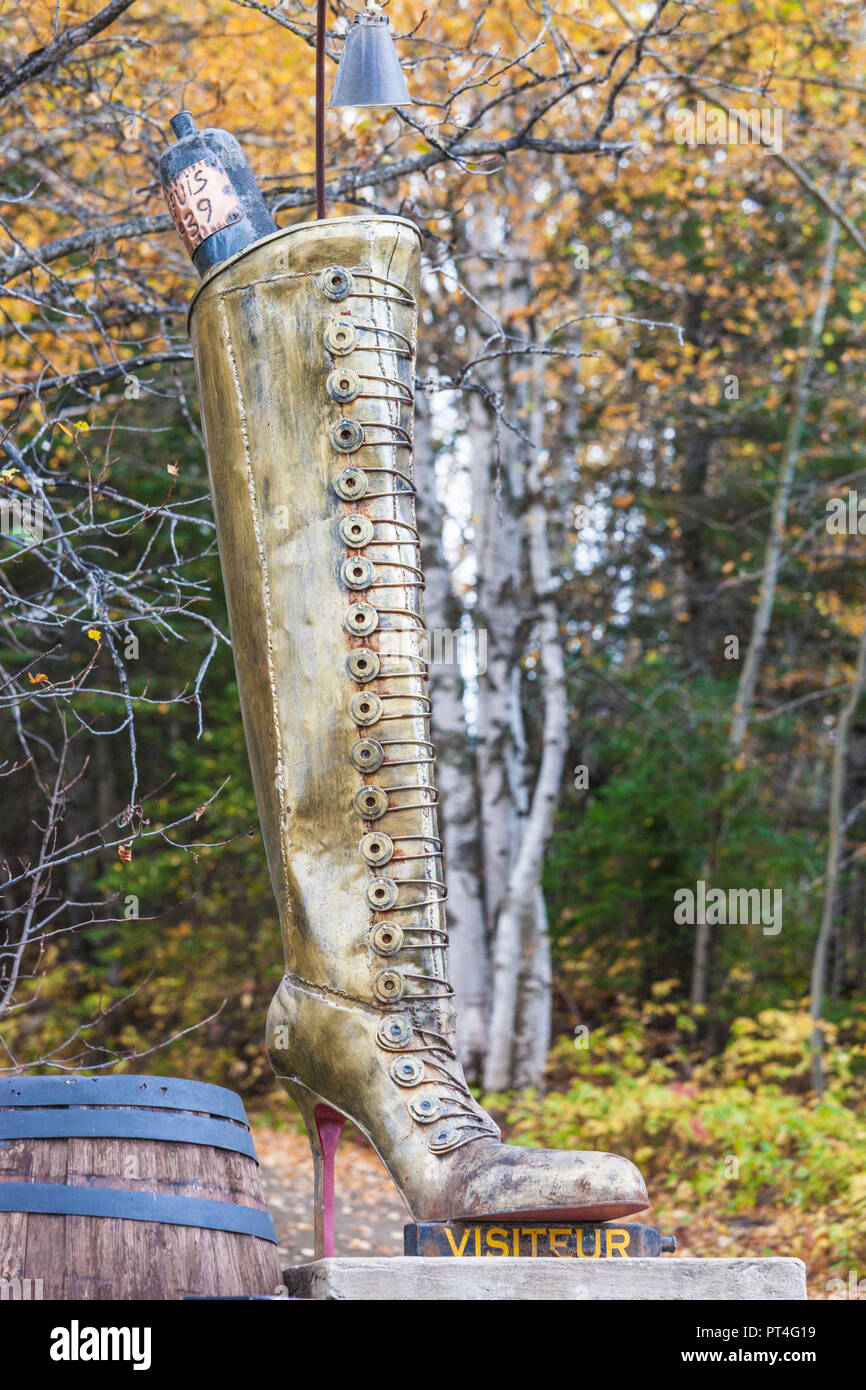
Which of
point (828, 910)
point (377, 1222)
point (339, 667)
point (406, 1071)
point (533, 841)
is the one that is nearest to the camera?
point (406, 1071)

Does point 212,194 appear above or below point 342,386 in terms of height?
above

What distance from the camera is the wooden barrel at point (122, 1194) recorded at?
1.91m

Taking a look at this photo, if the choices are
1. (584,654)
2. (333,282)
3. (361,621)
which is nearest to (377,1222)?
(361,621)

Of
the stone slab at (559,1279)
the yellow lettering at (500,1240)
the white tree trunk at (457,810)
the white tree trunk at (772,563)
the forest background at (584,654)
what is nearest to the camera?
the stone slab at (559,1279)

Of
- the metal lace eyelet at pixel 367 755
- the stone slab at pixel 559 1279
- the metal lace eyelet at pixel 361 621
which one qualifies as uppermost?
the metal lace eyelet at pixel 361 621

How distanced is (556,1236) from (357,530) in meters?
1.10

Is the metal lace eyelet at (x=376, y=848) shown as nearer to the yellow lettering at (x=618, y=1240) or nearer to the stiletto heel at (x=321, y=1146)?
the stiletto heel at (x=321, y=1146)

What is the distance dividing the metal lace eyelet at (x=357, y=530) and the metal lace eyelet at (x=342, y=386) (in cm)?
19

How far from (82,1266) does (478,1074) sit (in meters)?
7.73

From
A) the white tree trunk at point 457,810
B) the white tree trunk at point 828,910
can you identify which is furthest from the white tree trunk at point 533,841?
the white tree trunk at point 828,910

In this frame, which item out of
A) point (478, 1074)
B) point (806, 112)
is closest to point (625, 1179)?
point (478, 1074)

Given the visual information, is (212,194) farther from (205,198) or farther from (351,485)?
(351,485)

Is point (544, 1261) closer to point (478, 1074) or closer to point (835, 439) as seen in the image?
point (478, 1074)

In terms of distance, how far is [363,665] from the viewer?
84.9 inches
